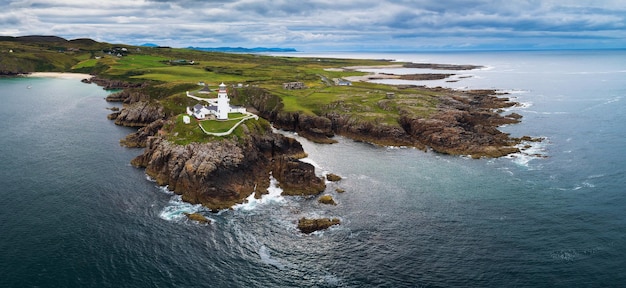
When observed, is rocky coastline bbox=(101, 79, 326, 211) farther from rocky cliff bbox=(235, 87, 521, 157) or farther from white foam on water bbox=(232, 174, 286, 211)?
rocky cliff bbox=(235, 87, 521, 157)

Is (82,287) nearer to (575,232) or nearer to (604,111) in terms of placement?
(575,232)

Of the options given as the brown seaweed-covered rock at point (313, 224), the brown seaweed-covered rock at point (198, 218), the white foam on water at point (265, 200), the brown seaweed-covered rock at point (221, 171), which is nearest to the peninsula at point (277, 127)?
the brown seaweed-covered rock at point (221, 171)

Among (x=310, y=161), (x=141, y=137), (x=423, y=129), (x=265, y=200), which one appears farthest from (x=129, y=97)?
(x=265, y=200)

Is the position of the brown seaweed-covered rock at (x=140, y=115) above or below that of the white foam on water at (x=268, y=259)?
above

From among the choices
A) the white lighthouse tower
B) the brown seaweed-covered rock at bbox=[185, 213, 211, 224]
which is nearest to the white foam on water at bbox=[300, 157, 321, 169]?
the white lighthouse tower

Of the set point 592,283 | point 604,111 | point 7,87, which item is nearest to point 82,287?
point 592,283

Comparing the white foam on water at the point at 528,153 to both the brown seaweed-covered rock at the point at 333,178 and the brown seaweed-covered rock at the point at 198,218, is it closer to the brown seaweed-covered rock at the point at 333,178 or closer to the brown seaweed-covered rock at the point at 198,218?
the brown seaweed-covered rock at the point at 333,178
